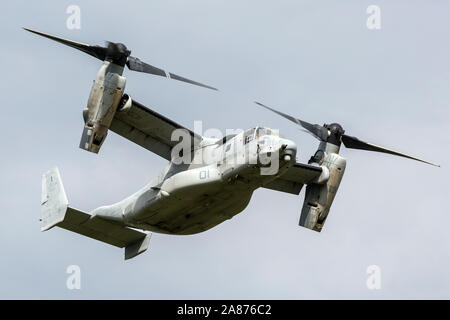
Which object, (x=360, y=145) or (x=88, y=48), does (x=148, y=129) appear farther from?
(x=360, y=145)

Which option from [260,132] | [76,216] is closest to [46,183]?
[76,216]

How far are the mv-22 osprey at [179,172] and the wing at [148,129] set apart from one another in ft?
0.09

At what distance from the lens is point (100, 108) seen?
2742 centimetres

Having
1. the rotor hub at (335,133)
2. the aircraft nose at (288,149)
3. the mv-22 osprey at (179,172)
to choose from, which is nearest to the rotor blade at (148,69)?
the mv-22 osprey at (179,172)

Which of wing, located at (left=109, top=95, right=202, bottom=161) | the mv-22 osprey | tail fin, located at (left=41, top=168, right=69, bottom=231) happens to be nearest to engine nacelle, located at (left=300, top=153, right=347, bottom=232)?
the mv-22 osprey

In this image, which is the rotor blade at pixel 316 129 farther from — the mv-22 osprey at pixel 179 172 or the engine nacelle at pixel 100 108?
the engine nacelle at pixel 100 108

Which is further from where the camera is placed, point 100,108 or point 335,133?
point 335,133

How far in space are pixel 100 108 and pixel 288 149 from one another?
5.13 metres

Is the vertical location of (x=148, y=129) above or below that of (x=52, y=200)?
above

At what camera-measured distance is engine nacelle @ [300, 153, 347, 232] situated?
103ft

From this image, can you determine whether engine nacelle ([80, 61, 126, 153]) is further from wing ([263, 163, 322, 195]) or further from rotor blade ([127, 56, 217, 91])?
wing ([263, 163, 322, 195])

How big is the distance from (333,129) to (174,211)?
21.3 ft

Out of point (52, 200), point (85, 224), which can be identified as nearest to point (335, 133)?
point (85, 224)

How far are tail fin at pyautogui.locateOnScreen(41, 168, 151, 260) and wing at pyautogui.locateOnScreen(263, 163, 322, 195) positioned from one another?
4426mm
